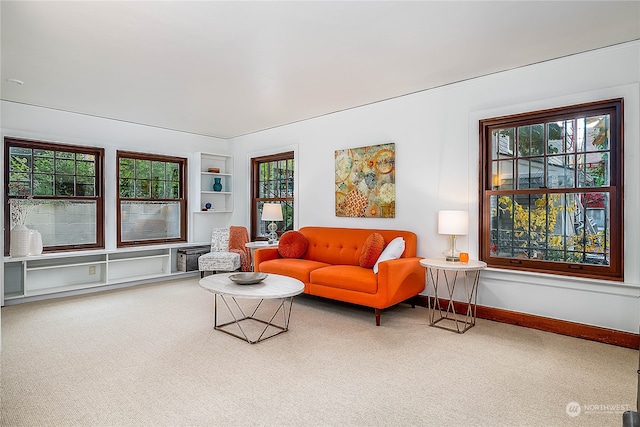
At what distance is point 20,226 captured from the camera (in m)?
4.47

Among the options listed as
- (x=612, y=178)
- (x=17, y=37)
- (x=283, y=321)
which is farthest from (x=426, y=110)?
(x=17, y=37)

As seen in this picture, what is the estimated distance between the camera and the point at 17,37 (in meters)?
2.87

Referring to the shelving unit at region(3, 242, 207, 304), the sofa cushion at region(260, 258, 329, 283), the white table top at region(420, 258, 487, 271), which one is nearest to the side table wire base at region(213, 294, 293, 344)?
the sofa cushion at region(260, 258, 329, 283)

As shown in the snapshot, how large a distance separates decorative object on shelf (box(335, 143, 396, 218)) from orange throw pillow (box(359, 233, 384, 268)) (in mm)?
562

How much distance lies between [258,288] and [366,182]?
222cm

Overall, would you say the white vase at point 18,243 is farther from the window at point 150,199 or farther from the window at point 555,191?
the window at point 555,191

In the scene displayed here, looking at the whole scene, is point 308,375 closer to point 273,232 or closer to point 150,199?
point 273,232

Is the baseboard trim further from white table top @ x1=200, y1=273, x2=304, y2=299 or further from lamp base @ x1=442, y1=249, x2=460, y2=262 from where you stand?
white table top @ x1=200, y1=273, x2=304, y2=299

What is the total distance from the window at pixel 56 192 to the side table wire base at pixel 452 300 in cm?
466

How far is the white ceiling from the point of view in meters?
2.52

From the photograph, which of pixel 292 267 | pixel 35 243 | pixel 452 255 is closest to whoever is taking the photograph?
pixel 452 255

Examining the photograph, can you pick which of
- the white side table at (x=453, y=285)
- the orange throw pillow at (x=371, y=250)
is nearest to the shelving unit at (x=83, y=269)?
the orange throw pillow at (x=371, y=250)

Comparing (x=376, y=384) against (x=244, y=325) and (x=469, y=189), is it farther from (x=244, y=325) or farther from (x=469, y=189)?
(x=469, y=189)
